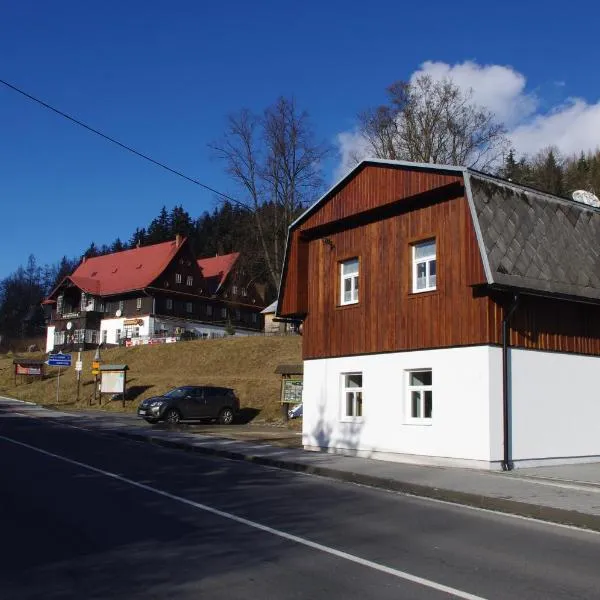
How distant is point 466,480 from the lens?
13.2m

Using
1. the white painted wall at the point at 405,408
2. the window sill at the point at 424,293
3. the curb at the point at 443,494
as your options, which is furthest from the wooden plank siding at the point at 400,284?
the curb at the point at 443,494

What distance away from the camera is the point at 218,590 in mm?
5977

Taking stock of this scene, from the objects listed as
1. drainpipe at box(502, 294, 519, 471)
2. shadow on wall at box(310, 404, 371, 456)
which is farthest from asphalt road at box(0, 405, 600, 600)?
shadow on wall at box(310, 404, 371, 456)

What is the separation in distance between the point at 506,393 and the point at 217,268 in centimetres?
7708

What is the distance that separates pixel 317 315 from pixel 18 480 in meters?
9.76

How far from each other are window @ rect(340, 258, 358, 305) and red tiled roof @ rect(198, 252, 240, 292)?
66.0 metres

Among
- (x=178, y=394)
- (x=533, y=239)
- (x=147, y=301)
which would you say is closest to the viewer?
(x=533, y=239)

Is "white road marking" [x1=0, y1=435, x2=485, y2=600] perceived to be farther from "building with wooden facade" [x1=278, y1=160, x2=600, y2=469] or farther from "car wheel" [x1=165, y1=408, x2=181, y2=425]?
"car wheel" [x1=165, y1=408, x2=181, y2=425]

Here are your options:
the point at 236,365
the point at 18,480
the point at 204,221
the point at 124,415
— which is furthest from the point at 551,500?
the point at 204,221

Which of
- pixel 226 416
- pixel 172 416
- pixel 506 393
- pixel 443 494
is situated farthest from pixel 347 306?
pixel 226 416

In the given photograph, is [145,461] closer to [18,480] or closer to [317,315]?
[18,480]

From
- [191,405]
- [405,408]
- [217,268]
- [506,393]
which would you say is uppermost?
[217,268]

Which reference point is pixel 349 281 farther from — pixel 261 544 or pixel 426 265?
pixel 261 544

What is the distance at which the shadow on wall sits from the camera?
17953 millimetres
